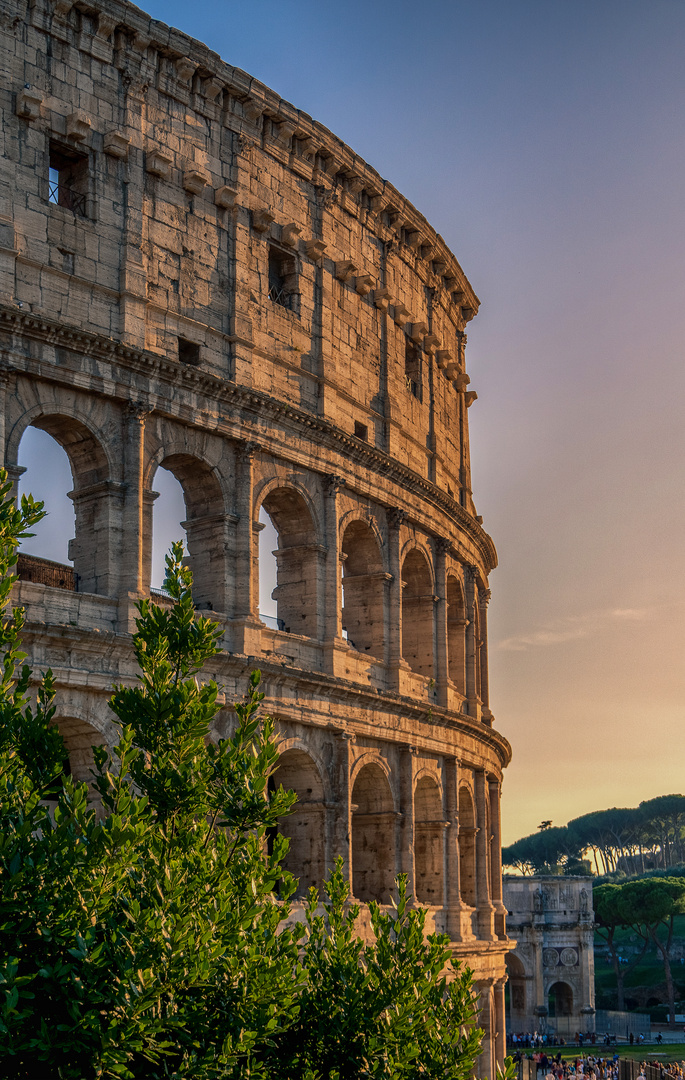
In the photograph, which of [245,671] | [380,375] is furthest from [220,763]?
[380,375]

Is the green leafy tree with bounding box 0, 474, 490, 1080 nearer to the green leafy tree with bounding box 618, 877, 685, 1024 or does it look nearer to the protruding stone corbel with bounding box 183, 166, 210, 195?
the protruding stone corbel with bounding box 183, 166, 210, 195

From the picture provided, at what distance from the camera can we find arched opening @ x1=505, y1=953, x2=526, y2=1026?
2203 inches

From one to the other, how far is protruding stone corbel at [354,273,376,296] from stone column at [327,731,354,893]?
8.44 metres

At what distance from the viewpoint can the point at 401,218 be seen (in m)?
26.9

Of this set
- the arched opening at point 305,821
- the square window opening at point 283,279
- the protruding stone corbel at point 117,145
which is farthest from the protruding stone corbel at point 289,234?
the arched opening at point 305,821

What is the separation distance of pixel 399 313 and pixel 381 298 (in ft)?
3.17

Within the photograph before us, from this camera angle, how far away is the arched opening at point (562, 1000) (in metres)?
57.0

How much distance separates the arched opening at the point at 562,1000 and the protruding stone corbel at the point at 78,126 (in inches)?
1857

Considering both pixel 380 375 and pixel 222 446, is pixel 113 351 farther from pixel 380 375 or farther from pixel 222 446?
pixel 380 375

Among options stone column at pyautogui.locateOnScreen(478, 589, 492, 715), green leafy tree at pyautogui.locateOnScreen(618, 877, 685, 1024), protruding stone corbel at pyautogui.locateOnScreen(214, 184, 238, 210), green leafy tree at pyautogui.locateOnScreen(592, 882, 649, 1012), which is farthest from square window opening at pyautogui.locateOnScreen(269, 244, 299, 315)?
green leafy tree at pyautogui.locateOnScreen(618, 877, 685, 1024)

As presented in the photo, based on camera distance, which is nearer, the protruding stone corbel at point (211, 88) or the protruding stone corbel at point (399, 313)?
the protruding stone corbel at point (211, 88)

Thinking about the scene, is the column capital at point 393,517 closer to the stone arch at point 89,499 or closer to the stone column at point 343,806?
the stone column at point 343,806

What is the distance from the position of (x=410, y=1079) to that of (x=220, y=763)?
2.97m

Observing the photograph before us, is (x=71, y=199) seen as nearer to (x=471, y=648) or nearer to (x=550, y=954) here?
(x=471, y=648)
